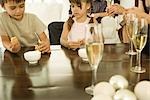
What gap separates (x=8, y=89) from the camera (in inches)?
38.9

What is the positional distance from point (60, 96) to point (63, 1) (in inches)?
139

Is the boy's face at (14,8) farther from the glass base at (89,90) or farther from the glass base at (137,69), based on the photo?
the glass base at (89,90)

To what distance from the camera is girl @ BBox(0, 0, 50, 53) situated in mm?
A: 1954

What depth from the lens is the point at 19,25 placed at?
2160mm

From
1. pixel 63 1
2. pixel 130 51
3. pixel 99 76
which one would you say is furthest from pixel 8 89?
pixel 63 1

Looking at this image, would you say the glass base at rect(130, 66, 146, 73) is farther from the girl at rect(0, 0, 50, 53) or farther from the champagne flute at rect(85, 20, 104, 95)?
the girl at rect(0, 0, 50, 53)

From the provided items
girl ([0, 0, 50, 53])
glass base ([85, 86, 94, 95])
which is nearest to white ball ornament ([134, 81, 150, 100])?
glass base ([85, 86, 94, 95])

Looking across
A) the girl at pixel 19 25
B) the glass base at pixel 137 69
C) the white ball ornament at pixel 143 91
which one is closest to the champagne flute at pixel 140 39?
the glass base at pixel 137 69

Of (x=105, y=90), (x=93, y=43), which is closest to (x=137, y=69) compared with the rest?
(x=93, y=43)

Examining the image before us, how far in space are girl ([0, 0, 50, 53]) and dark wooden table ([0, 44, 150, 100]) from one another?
0.51 meters

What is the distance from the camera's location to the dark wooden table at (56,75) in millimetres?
938

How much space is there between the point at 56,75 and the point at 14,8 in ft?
3.19

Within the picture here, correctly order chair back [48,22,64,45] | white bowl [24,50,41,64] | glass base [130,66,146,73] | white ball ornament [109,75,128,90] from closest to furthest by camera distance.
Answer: white ball ornament [109,75,128,90] < glass base [130,66,146,73] < white bowl [24,50,41,64] < chair back [48,22,64,45]

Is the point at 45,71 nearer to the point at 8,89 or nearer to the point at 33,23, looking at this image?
the point at 8,89
